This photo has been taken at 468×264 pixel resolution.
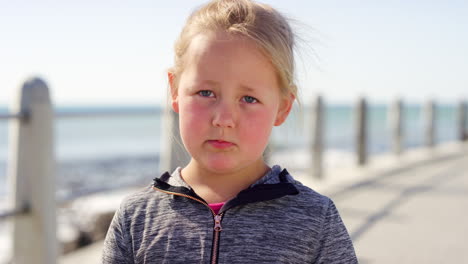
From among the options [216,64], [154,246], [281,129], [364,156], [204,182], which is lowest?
→ [364,156]

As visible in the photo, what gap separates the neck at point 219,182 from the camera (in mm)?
1502

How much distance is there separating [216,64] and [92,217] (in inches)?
201

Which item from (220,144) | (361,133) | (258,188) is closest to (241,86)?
(220,144)

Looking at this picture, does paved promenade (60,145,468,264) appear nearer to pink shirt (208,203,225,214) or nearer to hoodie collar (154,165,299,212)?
hoodie collar (154,165,299,212)

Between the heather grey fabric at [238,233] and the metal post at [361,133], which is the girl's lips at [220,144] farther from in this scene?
the metal post at [361,133]

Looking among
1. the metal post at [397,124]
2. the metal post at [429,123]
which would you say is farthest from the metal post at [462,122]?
the metal post at [397,124]

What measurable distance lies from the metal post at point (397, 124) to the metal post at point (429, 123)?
1.54 meters

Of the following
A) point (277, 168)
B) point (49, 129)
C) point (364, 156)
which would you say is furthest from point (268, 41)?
point (364, 156)

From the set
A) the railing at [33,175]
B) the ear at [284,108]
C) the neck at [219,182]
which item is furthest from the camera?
the railing at [33,175]

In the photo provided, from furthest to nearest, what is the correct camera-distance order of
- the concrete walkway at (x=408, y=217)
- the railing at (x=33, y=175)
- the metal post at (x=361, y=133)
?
the metal post at (x=361, y=133) < the concrete walkway at (x=408, y=217) < the railing at (x=33, y=175)

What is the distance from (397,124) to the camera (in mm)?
10188

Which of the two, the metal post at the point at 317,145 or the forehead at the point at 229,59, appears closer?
the forehead at the point at 229,59

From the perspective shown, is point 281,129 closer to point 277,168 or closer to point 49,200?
point 277,168

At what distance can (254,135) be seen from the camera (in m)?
1.46
